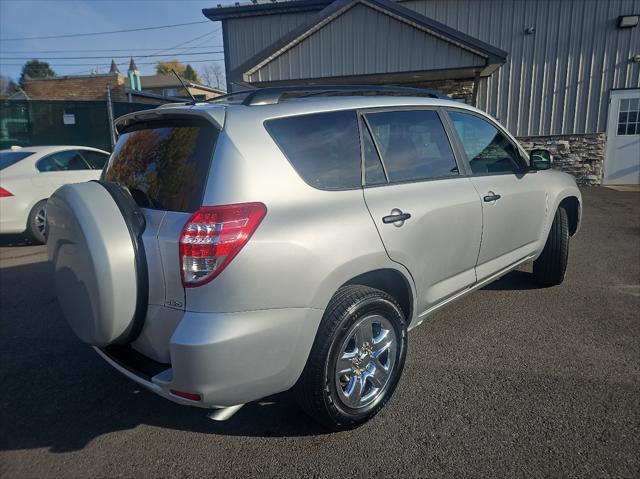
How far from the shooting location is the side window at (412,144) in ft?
9.02

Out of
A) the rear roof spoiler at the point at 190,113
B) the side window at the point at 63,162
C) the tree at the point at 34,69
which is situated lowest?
the side window at the point at 63,162

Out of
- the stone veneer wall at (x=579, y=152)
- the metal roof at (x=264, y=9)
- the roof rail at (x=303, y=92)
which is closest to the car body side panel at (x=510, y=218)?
the roof rail at (x=303, y=92)

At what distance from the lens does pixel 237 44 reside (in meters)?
14.5

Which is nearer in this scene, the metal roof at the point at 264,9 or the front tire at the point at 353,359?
the front tire at the point at 353,359

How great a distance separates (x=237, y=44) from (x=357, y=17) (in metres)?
4.72

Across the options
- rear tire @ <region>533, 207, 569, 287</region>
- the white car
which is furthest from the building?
rear tire @ <region>533, 207, 569, 287</region>

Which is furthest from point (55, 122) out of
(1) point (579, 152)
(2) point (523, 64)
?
(1) point (579, 152)

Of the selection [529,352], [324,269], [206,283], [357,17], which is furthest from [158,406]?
[357,17]

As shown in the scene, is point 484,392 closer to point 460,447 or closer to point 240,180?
point 460,447

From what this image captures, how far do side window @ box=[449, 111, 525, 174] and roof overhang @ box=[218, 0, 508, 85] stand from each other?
7.54 metres

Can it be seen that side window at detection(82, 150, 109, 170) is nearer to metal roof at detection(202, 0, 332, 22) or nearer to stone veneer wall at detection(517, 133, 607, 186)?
metal roof at detection(202, 0, 332, 22)

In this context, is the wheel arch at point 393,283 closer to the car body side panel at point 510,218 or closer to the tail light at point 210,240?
the tail light at point 210,240

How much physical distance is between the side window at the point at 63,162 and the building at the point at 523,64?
18.4 feet

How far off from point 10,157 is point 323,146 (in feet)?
22.1
